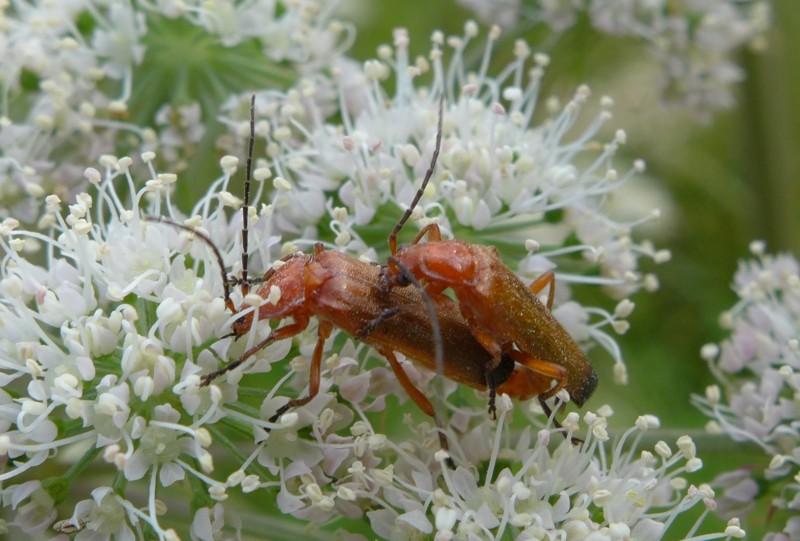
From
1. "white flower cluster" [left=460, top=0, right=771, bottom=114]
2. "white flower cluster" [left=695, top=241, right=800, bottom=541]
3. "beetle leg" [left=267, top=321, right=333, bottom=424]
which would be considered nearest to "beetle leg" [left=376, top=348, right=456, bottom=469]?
"beetle leg" [left=267, top=321, right=333, bottom=424]

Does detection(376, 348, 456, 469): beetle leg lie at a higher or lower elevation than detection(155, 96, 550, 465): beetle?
lower

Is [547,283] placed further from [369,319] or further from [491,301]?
[369,319]

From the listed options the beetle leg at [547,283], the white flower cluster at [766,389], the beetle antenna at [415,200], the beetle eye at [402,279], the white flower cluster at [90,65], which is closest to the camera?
the beetle eye at [402,279]

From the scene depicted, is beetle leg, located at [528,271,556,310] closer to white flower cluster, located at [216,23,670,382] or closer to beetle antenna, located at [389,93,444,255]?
white flower cluster, located at [216,23,670,382]

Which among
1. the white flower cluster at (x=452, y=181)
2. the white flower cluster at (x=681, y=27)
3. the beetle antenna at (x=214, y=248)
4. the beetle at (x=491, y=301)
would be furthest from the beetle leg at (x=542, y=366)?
the white flower cluster at (x=681, y=27)

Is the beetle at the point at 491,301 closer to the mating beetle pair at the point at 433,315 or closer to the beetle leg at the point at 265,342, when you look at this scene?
the mating beetle pair at the point at 433,315

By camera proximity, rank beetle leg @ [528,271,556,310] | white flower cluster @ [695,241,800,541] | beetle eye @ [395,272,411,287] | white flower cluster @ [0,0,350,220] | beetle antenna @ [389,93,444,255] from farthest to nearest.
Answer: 1. white flower cluster @ [0,0,350,220]
2. white flower cluster @ [695,241,800,541]
3. beetle leg @ [528,271,556,310]
4. beetle antenna @ [389,93,444,255]
5. beetle eye @ [395,272,411,287]
